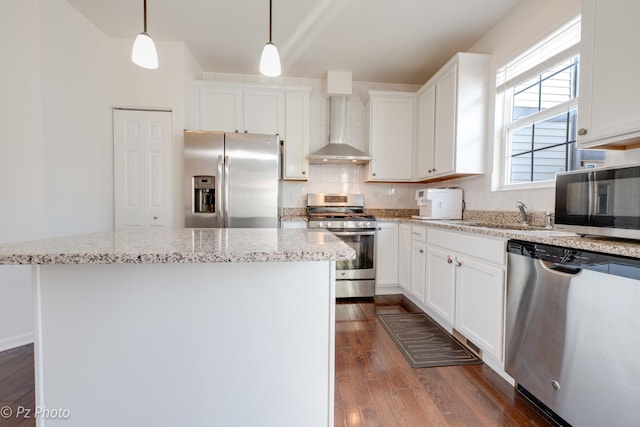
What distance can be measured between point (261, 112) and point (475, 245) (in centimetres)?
258

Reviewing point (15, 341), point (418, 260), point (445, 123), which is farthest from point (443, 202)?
point (15, 341)

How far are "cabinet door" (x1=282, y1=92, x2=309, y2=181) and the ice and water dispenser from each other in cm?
87

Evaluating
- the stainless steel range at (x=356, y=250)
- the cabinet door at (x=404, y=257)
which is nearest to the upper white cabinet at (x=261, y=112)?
the stainless steel range at (x=356, y=250)

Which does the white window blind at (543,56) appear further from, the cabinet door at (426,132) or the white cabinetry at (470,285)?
the white cabinetry at (470,285)

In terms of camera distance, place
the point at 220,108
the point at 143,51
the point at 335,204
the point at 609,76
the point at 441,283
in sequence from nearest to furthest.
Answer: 1. the point at 609,76
2. the point at 143,51
3. the point at 441,283
4. the point at 220,108
5. the point at 335,204

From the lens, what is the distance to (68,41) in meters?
2.29

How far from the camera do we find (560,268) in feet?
4.16

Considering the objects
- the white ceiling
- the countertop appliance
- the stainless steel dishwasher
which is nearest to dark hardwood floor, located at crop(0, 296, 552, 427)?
the stainless steel dishwasher

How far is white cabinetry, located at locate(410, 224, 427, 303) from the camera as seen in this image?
2617 millimetres

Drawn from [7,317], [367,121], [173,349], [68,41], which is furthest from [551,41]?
[7,317]

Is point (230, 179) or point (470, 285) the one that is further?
point (230, 179)

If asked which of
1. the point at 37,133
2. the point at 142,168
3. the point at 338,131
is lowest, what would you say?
the point at 142,168

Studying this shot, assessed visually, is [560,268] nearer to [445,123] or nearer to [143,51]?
[445,123]

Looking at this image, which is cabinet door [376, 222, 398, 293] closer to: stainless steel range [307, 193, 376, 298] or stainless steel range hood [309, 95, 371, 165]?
stainless steel range [307, 193, 376, 298]
